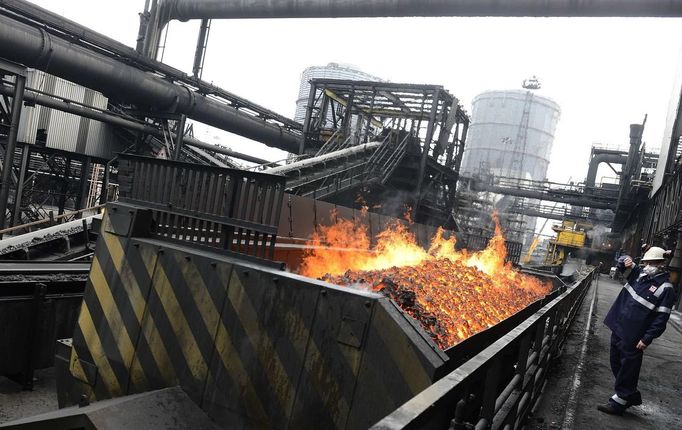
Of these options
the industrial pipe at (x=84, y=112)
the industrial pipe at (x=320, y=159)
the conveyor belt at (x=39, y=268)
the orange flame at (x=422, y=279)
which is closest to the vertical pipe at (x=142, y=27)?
the industrial pipe at (x=84, y=112)

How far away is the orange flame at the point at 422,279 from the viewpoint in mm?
4062

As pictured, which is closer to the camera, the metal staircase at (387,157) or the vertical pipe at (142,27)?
the metal staircase at (387,157)

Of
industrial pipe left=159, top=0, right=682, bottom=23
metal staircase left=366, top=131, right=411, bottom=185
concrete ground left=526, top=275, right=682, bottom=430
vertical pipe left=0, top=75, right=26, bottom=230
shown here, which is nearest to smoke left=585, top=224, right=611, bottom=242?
metal staircase left=366, top=131, right=411, bottom=185

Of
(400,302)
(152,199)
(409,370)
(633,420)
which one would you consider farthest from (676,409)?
(152,199)

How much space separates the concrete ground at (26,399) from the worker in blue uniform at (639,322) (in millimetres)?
5285

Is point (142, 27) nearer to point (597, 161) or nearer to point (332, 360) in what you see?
point (332, 360)

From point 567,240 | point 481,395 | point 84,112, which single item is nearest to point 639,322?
point 481,395

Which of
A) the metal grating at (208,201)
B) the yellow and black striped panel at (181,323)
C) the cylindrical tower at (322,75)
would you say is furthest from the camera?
the cylindrical tower at (322,75)

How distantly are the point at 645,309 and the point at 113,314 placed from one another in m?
4.77

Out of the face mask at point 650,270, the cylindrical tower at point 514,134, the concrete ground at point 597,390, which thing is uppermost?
the cylindrical tower at point 514,134

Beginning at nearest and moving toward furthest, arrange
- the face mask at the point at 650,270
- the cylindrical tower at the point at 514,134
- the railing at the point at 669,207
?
the face mask at the point at 650,270 < the railing at the point at 669,207 < the cylindrical tower at the point at 514,134

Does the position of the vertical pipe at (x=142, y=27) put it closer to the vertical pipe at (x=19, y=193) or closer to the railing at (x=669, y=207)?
the vertical pipe at (x=19, y=193)

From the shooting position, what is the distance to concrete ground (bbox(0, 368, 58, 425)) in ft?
13.2

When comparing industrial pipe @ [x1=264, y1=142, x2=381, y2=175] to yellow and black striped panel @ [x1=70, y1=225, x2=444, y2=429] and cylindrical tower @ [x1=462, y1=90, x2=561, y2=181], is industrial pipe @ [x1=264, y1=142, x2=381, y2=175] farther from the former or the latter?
cylindrical tower @ [x1=462, y1=90, x2=561, y2=181]
